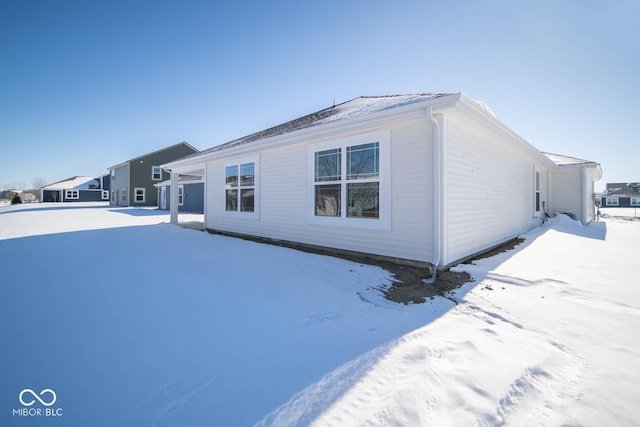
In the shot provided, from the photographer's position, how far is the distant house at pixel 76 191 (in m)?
39.8

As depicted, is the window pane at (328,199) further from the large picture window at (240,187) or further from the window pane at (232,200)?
the window pane at (232,200)

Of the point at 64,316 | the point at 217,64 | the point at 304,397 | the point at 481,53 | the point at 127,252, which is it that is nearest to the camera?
the point at 304,397

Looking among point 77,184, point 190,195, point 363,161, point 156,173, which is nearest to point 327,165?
point 363,161

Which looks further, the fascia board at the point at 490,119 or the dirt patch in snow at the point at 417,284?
the fascia board at the point at 490,119

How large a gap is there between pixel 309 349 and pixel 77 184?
54047mm

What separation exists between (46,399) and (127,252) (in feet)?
16.5

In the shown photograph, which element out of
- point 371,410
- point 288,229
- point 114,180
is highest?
point 114,180

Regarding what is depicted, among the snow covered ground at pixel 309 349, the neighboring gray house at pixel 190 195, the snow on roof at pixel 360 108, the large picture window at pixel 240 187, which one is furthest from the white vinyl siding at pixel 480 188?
the neighboring gray house at pixel 190 195

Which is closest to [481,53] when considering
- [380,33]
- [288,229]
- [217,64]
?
[380,33]

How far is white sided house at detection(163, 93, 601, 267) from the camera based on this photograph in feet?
15.3

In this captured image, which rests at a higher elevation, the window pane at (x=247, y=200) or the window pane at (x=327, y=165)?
the window pane at (x=327, y=165)

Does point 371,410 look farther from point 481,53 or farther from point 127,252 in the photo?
point 481,53

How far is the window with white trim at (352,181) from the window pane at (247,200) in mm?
2732

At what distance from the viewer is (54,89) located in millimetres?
10375
